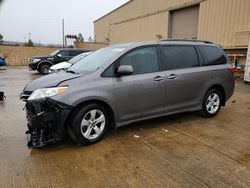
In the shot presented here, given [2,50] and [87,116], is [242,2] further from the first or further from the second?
[2,50]

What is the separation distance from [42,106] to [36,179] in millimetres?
1046

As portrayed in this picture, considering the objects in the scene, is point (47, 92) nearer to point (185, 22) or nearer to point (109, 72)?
point (109, 72)

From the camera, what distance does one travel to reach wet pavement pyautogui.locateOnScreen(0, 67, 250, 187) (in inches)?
111

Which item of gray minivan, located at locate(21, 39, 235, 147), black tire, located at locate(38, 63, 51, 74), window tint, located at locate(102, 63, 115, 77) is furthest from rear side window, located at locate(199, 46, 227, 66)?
black tire, located at locate(38, 63, 51, 74)

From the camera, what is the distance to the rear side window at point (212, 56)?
511 centimetres

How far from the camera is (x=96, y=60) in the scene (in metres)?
4.36

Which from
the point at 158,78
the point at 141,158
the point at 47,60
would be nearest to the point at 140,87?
the point at 158,78

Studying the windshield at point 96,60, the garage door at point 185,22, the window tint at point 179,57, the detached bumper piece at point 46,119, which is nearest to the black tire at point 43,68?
the garage door at point 185,22

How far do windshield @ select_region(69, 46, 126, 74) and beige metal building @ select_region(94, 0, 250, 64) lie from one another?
10.6m

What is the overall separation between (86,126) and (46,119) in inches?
24.4

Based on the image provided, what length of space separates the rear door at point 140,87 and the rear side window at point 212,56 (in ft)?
4.39

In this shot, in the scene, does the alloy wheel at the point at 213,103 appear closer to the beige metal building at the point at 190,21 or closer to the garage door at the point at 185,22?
the beige metal building at the point at 190,21

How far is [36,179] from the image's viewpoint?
2822mm

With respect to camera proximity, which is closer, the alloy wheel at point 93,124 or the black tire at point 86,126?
the black tire at point 86,126
